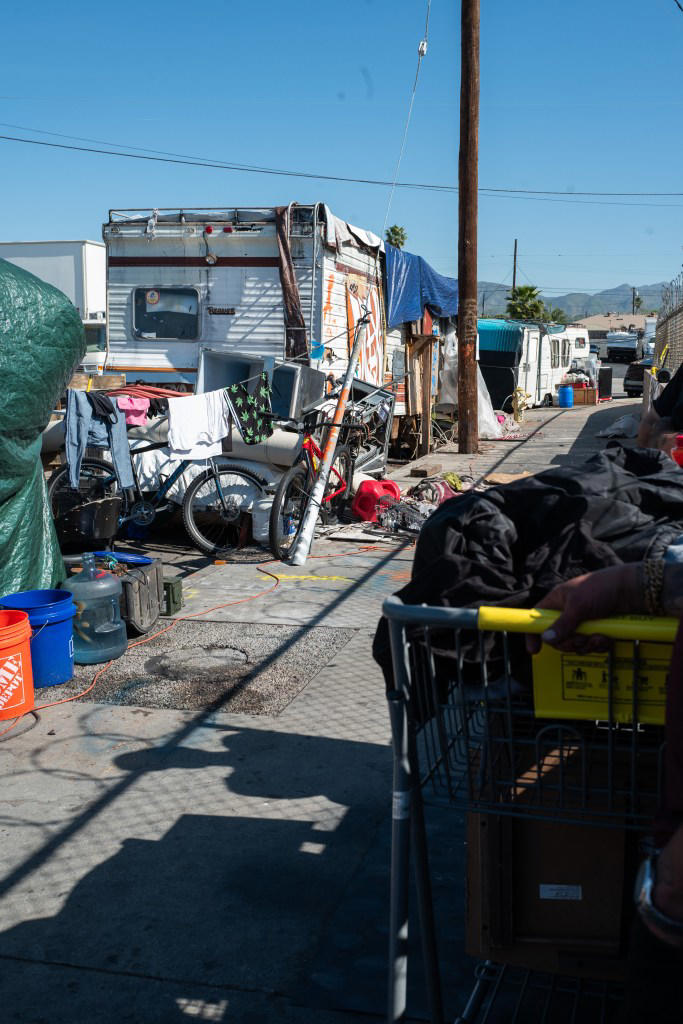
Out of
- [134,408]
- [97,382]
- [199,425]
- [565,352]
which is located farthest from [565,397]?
[199,425]

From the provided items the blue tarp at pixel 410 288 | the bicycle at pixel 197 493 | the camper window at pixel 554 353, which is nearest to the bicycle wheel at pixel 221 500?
the bicycle at pixel 197 493

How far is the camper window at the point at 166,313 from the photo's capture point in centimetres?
1211

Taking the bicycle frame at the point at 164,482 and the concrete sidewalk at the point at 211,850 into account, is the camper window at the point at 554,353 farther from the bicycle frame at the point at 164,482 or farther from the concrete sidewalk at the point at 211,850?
the concrete sidewalk at the point at 211,850

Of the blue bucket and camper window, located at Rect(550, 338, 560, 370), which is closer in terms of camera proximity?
the blue bucket

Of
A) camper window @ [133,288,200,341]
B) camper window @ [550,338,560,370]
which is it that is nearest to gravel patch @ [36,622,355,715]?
camper window @ [133,288,200,341]

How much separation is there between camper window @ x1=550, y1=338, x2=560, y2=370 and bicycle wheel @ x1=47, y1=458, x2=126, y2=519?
2817 centimetres

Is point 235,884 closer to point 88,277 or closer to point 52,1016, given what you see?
point 52,1016

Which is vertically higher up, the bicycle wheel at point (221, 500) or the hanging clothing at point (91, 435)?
the hanging clothing at point (91, 435)

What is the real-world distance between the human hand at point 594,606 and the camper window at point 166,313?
34.9 feet

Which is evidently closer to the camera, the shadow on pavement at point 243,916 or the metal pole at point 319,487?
the shadow on pavement at point 243,916

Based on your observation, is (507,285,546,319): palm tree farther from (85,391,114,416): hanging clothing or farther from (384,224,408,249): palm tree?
(85,391,114,416): hanging clothing

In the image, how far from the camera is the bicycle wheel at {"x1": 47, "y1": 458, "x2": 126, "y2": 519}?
8578 mm

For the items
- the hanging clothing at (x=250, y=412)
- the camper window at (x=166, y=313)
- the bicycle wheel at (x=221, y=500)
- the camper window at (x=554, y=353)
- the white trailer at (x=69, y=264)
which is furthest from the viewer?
the camper window at (x=554, y=353)

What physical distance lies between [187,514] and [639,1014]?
7.65 metres
